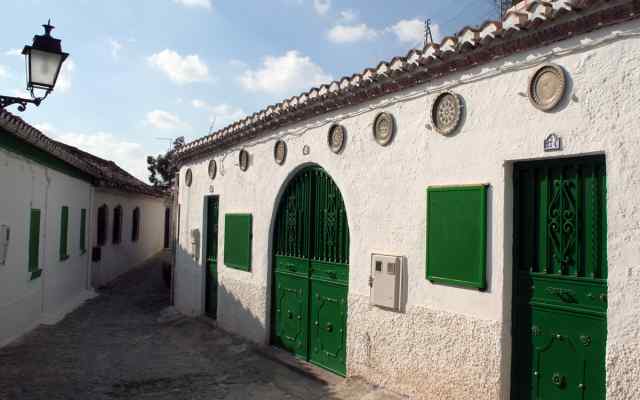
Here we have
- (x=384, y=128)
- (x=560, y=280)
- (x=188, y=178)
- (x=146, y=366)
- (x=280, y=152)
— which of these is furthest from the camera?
(x=188, y=178)

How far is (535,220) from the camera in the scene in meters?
4.22

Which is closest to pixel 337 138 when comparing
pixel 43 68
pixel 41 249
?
pixel 43 68

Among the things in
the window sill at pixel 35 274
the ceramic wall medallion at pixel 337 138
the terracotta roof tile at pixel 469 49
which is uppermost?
the terracotta roof tile at pixel 469 49

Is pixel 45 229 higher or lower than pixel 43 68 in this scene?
lower

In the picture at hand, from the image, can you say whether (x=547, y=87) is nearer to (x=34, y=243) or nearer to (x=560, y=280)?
(x=560, y=280)

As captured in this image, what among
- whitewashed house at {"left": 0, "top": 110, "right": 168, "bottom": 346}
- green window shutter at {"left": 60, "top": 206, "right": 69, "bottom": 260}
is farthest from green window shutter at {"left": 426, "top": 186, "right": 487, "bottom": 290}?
green window shutter at {"left": 60, "top": 206, "right": 69, "bottom": 260}

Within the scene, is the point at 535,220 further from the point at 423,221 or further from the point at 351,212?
the point at 351,212

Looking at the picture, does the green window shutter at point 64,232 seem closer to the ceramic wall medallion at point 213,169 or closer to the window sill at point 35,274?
the window sill at point 35,274

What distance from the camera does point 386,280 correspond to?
5320 mm

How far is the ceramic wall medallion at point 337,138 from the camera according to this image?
625cm

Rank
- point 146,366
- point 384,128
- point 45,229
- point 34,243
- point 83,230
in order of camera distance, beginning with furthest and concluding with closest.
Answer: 1. point 83,230
2. point 45,229
3. point 34,243
4. point 146,366
5. point 384,128

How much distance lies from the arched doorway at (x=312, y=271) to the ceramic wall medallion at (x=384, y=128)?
3.41 feet

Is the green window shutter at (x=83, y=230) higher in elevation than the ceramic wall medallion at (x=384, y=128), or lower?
lower

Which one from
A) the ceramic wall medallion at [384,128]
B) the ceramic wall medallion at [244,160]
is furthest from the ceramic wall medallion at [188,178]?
the ceramic wall medallion at [384,128]
